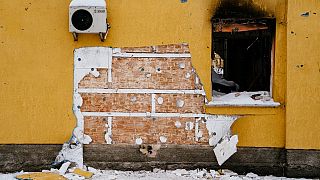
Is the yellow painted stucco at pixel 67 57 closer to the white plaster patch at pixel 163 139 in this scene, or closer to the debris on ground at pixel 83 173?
the debris on ground at pixel 83 173

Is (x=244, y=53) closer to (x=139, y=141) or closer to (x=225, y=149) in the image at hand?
(x=225, y=149)

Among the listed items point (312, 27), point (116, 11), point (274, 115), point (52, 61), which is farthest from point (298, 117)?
point (52, 61)

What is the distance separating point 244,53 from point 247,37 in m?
2.09

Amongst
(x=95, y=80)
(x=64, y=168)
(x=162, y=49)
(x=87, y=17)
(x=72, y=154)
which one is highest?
(x=87, y=17)

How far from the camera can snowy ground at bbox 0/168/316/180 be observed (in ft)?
19.2

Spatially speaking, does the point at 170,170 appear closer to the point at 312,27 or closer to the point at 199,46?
the point at 199,46

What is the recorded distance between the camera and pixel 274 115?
5.97 m

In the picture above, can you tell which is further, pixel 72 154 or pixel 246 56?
pixel 246 56

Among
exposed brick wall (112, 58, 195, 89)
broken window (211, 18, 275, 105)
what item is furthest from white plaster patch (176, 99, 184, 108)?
broken window (211, 18, 275, 105)

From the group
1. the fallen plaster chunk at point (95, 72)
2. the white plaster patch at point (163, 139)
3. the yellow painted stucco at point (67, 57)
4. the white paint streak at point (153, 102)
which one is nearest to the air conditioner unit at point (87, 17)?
the yellow painted stucco at point (67, 57)

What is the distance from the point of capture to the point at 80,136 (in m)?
6.12

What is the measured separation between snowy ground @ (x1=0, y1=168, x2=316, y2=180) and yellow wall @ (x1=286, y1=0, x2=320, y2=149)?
86 centimetres

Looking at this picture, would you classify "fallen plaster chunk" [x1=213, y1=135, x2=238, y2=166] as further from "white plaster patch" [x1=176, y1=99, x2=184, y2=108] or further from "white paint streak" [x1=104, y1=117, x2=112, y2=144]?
"white paint streak" [x1=104, y1=117, x2=112, y2=144]

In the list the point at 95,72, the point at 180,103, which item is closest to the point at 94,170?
the point at 95,72
